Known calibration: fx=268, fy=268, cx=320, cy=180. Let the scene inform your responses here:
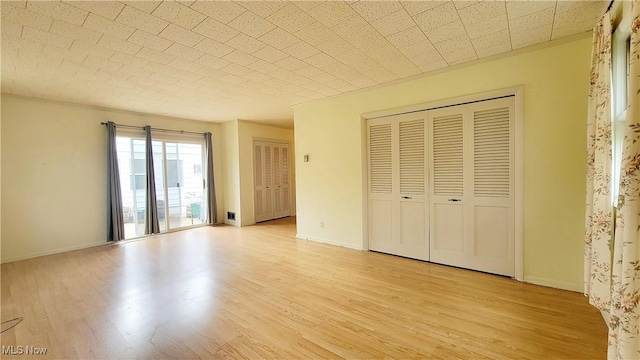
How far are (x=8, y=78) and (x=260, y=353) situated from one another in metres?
4.67

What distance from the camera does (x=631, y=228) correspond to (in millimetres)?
1182

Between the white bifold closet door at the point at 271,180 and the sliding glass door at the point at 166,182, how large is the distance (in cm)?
137

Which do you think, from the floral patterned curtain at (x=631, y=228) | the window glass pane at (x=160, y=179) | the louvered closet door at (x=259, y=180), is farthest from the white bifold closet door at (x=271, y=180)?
the floral patterned curtain at (x=631, y=228)

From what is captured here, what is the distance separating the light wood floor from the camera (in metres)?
2.03

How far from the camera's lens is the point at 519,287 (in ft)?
9.66

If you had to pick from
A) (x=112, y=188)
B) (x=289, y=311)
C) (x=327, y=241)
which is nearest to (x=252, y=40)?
(x=289, y=311)

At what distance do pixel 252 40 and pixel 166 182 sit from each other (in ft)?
15.3

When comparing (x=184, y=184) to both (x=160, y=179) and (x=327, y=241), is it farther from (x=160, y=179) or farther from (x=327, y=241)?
(x=327, y=241)

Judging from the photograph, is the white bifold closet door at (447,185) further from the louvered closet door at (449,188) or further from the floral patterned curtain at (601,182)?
the floral patterned curtain at (601,182)

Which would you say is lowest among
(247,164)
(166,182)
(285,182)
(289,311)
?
(289,311)

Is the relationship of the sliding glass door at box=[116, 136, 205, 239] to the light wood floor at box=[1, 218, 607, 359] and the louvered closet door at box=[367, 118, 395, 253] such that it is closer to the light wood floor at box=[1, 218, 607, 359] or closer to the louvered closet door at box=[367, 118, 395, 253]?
the light wood floor at box=[1, 218, 607, 359]

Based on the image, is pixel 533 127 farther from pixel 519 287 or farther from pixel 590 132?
pixel 519 287

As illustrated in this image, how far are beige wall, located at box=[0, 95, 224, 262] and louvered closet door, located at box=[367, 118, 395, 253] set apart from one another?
196 inches

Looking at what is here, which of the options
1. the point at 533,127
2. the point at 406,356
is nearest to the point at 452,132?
the point at 533,127
